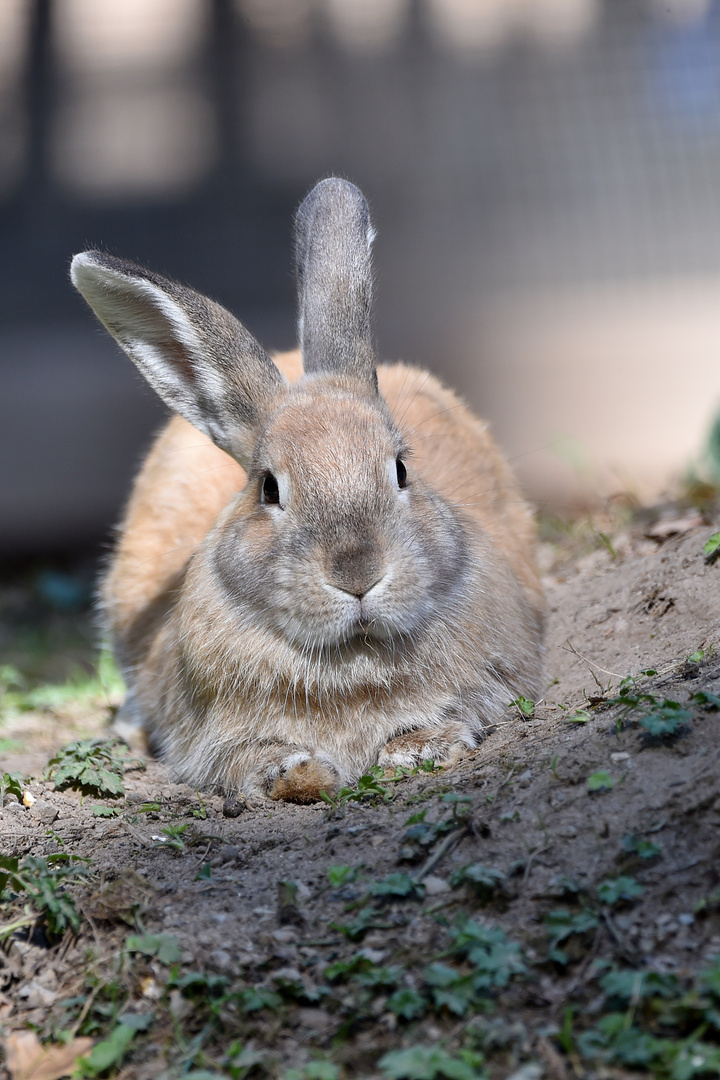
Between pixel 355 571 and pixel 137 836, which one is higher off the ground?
pixel 355 571

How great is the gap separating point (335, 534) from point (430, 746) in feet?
2.83

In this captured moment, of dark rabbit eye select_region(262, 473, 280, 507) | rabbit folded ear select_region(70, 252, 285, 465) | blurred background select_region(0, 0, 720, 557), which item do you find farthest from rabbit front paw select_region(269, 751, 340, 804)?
blurred background select_region(0, 0, 720, 557)

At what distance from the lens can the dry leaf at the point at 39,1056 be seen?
7.56 feet

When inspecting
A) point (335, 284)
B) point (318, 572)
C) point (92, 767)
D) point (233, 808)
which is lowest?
point (92, 767)

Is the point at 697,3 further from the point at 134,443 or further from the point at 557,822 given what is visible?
the point at 557,822

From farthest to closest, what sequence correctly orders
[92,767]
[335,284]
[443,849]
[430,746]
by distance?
[335,284] → [92,767] → [430,746] → [443,849]

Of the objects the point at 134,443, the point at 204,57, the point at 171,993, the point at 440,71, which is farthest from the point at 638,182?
the point at 171,993

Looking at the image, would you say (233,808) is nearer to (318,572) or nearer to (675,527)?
(318,572)

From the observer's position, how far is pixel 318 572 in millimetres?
3285

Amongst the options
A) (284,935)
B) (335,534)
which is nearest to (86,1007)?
(284,935)

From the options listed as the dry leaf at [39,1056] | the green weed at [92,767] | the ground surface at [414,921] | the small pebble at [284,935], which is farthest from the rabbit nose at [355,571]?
the dry leaf at [39,1056]

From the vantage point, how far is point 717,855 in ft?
A: 8.04

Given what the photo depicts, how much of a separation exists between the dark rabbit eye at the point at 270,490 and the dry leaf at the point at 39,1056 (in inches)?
72.5

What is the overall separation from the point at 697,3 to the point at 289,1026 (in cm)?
766
